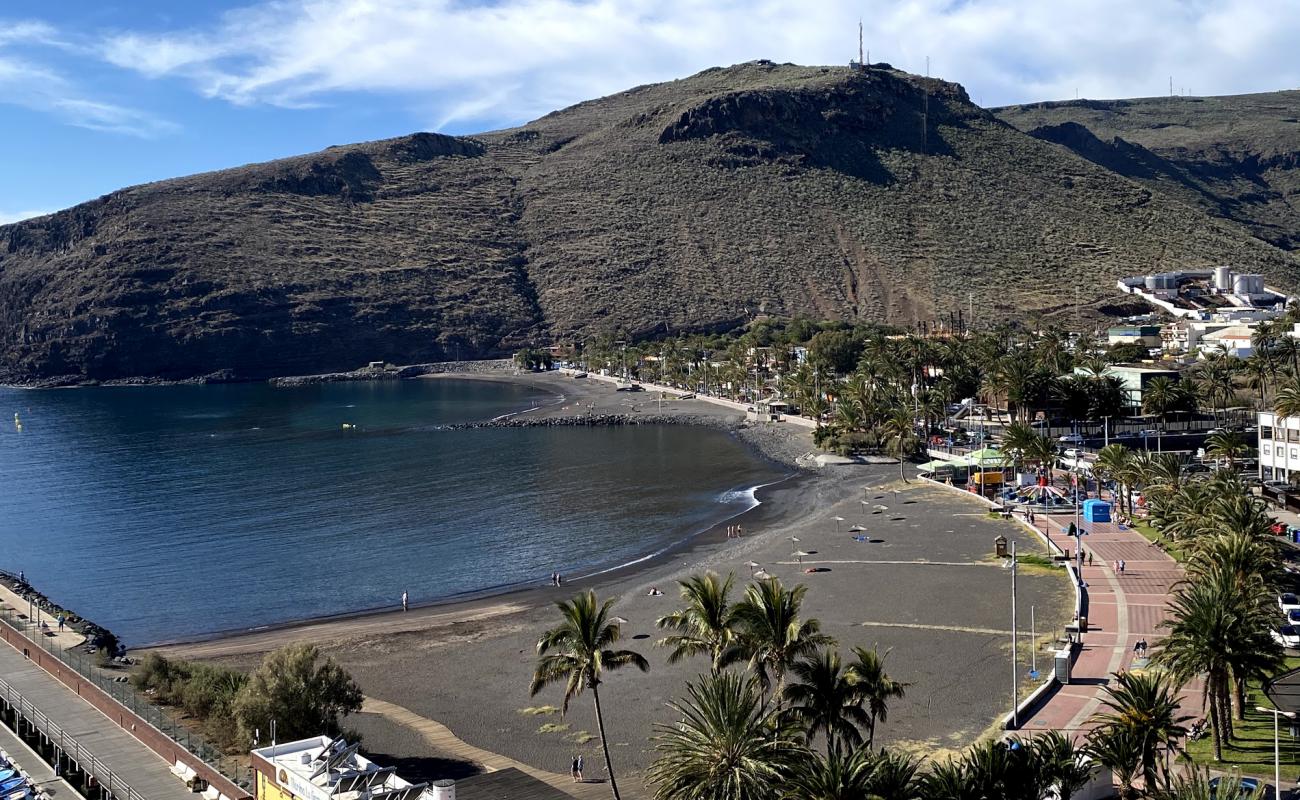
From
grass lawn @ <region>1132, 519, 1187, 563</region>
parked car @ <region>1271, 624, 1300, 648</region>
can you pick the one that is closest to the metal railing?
parked car @ <region>1271, 624, 1300, 648</region>

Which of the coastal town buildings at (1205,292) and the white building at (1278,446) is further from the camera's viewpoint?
the coastal town buildings at (1205,292)

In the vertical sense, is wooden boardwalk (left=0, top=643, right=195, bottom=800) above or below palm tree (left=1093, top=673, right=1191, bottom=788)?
below

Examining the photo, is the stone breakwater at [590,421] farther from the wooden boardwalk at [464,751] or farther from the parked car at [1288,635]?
the parked car at [1288,635]

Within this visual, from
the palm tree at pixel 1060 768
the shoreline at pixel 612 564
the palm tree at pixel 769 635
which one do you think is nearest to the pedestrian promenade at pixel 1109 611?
the palm tree at pixel 1060 768

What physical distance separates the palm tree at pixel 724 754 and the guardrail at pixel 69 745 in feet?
47.9

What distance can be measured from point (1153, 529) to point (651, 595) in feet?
79.6

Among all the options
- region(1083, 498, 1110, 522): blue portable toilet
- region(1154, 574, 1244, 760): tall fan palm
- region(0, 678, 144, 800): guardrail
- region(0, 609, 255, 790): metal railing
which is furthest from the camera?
region(1083, 498, 1110, 522): blue portable toilet

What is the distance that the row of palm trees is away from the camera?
813 inches

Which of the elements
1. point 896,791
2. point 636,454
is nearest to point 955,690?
point 896,791

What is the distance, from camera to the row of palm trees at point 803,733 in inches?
813

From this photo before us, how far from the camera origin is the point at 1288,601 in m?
38.2

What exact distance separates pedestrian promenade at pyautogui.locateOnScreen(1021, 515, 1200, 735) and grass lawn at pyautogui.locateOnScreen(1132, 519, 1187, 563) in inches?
11.7

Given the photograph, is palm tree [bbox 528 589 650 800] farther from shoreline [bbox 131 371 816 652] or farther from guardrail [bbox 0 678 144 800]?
shoreline [bbox 131 371 816 652]

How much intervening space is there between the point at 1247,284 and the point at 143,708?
16534 centimetres
